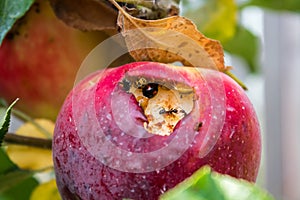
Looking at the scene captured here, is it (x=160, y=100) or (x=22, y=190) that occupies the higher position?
(x=160, y=100)

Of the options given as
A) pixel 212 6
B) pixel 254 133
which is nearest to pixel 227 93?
pixel 254 133

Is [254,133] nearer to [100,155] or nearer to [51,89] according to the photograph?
[100,155]

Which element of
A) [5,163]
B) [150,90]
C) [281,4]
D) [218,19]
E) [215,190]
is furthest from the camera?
[281,4]

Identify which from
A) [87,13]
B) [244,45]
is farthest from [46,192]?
[244,45]

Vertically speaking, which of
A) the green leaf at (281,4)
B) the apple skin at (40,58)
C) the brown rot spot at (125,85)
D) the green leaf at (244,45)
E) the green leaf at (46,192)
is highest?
the brown rot spot at (125,85)

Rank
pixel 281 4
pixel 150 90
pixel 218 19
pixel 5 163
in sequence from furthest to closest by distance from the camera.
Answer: pixel 281 4, pixel 218 19, pixel 5 163, pixel 150 90

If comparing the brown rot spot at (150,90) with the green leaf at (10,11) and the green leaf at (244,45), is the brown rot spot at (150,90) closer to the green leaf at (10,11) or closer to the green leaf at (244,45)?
the green leaf at (10,11)

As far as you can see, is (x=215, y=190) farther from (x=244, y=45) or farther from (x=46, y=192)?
(x=244, y=45)

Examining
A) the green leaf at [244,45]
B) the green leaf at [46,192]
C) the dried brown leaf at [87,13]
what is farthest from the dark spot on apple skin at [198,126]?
the green leaf at [244,45]
